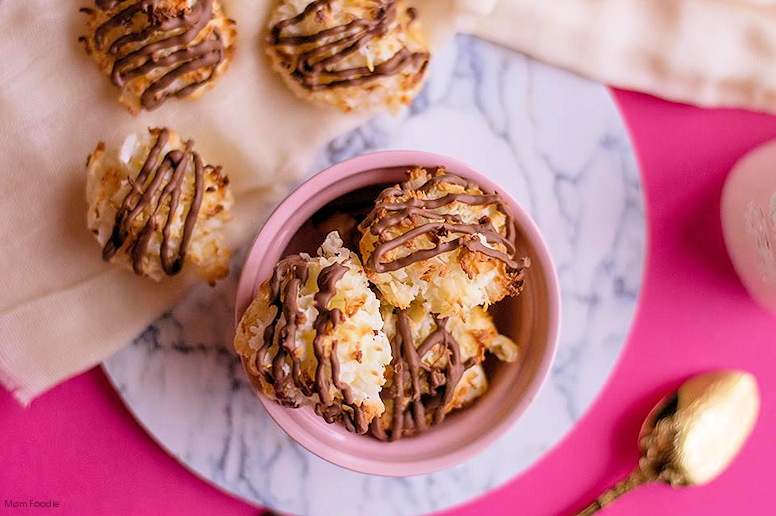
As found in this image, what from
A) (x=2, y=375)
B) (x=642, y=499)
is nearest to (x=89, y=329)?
(x=2, y=375)

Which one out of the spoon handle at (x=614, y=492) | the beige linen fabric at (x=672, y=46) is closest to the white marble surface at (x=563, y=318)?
the beige linen fabric at (x=672, y=46)

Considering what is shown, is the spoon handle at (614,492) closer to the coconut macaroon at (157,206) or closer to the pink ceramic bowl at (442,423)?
the pink ceramic bowl at (442,423)

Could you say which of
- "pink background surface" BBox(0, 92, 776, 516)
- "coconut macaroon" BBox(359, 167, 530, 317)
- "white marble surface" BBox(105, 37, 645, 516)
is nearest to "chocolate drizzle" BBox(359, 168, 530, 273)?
"coconut macaroon" BBox(359, 167, 530, 317)

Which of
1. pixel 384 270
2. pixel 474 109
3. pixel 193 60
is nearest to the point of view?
pixel 384 270

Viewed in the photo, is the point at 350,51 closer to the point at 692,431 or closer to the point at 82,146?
the point at 82,146

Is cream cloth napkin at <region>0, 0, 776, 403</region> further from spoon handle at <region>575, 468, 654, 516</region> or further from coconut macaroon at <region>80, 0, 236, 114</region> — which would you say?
spoon handle at <region>575, 468, 654, 516</region>

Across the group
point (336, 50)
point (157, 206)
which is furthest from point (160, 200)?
point (336, 50)

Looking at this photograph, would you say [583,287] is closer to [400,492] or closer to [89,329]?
[400,492]
